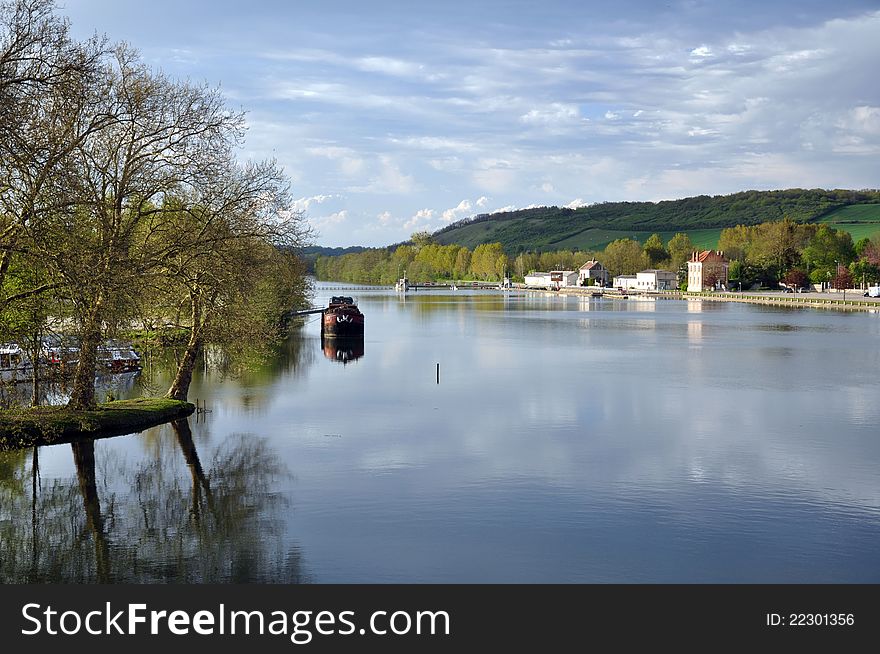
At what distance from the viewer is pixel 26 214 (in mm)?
15445

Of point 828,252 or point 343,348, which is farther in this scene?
point 828,252

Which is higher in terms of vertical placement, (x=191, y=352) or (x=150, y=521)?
(x=191, y=352)

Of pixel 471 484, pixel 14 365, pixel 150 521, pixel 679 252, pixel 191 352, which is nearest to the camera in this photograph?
pixel 150 521

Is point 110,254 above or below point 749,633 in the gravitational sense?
above

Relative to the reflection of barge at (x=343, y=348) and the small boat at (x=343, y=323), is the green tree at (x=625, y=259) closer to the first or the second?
the small boat at (x=343, y=323)

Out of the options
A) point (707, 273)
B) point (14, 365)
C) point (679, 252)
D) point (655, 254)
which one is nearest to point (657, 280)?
point (707, 273)

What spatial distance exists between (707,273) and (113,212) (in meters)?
118

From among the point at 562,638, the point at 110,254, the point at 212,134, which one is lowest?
the point at 562,638

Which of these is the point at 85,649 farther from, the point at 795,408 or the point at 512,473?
the point at 795,408

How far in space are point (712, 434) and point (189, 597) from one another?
52.0ft

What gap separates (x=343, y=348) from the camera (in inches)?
1959

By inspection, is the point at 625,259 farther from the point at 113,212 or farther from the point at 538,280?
the point at 113,212

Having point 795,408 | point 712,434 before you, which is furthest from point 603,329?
point 712,434

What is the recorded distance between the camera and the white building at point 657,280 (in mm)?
144125
